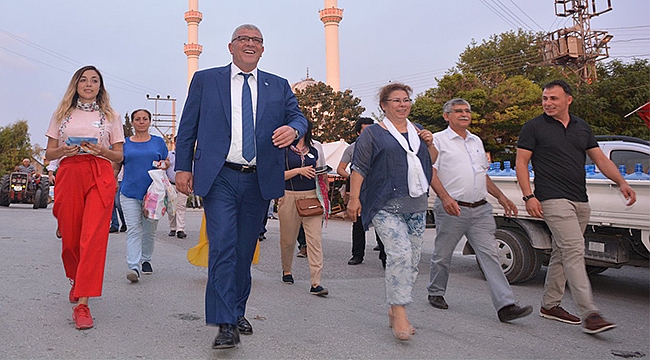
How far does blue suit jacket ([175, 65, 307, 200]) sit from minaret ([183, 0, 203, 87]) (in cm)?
6396

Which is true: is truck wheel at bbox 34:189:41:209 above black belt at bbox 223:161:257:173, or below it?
above

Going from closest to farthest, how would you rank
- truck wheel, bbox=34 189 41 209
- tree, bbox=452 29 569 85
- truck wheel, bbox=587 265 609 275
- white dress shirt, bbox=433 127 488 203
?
1. white dress shirt, bbox=433 127 488 203
2. truck wheel, bbox=587 265 609 275
3. truck wheel, bbox=34 189 41 209
4. tree, bbox=452 29 569 85

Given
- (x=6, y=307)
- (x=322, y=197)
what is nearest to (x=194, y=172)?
(x=6, y=307)

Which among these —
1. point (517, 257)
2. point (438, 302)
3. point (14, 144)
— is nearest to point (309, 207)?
point (438, 302)

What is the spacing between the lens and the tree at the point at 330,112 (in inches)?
1438

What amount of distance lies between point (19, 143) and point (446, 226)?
193 feet

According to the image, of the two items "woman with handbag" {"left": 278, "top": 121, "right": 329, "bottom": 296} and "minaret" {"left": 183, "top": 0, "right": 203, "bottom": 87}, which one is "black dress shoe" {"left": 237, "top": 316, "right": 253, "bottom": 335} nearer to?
"woman with handbag" {"left": 278, "top": 121, "right": 329, "bottom": 296}

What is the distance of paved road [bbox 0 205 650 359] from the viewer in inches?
155

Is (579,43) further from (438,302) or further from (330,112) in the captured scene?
(438,302)

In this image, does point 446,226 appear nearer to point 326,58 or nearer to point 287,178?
point 287,178

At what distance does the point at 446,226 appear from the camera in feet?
17.8

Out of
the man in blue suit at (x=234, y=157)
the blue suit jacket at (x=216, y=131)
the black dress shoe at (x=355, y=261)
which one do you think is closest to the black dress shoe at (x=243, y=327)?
the man in blue suit at (x=234, y=157)

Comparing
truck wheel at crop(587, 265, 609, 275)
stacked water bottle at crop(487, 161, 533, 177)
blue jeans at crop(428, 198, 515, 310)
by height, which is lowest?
truck wheel at crop(587, 265, 609, 275)

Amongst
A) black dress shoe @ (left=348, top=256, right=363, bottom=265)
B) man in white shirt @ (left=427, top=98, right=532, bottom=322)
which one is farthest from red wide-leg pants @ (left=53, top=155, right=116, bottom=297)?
black dress shoe @ (left=348, top=256, right=363, bottom=265)
